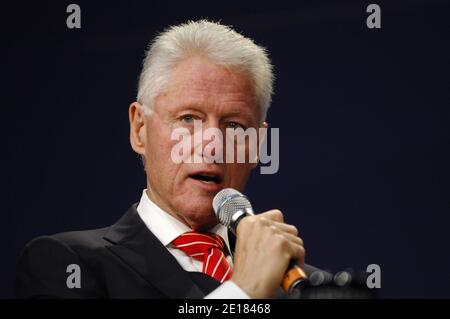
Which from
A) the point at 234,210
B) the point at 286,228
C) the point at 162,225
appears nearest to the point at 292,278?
the point at 286,228

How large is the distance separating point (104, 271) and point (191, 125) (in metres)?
0.44

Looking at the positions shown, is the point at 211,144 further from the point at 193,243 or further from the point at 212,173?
the point at 193,243

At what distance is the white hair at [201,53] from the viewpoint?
206cm

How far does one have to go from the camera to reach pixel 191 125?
78.4 inches

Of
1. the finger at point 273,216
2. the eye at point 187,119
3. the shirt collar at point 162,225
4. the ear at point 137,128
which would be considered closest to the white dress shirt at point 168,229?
the shirt collar at point 162,225

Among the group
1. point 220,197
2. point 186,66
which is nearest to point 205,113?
point 186,66

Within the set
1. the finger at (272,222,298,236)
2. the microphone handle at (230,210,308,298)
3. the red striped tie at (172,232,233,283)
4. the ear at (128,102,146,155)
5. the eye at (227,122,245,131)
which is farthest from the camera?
the ear at (128,102,146,155)

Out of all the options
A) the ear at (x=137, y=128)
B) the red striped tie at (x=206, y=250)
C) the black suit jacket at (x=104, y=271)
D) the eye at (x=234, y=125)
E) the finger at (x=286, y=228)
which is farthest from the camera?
the ear at (x=137, y=128)

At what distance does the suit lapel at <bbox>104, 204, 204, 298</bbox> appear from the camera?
181cm

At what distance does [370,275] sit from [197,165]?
0.63 m

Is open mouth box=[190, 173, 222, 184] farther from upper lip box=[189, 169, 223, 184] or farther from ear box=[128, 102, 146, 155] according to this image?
ear box=[128, 102, 146, 155]

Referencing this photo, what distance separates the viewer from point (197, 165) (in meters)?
1.94

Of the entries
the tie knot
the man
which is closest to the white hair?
the man

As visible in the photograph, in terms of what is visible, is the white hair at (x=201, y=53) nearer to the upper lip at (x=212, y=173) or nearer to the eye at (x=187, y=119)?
the eye at (x=187, y=119)
